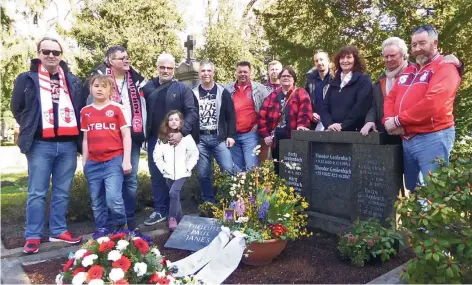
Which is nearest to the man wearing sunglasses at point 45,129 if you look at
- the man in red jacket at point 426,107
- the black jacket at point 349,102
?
the black jacket at point 349,102

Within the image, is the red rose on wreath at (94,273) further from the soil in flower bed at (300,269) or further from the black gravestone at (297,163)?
the black gravestone at (297,163)

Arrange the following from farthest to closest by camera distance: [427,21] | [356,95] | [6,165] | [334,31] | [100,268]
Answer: [6,165] → [334,31] → [427,21] → [356,95] → [100,268]

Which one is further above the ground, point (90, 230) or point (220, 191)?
point (220, 191)

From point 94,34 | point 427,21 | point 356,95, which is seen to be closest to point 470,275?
point 356,95

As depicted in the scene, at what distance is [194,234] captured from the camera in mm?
4344

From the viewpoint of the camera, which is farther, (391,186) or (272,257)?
(391,186)

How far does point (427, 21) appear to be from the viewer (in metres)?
10.5

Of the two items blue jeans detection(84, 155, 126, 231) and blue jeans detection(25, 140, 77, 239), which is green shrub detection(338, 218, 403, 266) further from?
blue jeans detection(25, 140, 77, 239)

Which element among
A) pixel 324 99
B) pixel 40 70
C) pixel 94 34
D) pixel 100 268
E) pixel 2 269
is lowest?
pixel 2 269

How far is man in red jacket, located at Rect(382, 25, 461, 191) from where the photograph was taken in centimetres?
385

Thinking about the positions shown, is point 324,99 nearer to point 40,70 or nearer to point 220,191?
point 220,191

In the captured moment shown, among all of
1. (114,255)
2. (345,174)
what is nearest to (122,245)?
(114,255)

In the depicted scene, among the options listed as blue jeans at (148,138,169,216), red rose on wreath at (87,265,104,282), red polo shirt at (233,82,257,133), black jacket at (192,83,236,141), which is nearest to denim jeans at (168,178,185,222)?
blue jeans at (148,138,169,216)

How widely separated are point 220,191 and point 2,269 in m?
2.55
